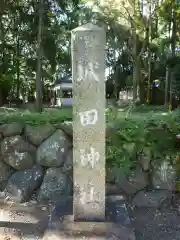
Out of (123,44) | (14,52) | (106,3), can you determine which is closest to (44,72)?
(14,52)

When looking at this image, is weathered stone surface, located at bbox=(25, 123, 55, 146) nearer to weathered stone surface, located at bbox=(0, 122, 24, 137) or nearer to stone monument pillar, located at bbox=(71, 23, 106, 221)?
weathered stone surface, located at bbox=(0, 122, 24, 137)

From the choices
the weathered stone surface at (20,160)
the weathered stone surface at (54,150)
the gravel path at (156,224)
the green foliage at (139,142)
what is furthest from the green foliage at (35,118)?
the gravel path at (156,224)

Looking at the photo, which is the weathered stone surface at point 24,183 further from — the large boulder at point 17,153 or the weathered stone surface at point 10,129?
the weathered stone surface at point 10,129

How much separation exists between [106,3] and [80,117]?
1341 cm

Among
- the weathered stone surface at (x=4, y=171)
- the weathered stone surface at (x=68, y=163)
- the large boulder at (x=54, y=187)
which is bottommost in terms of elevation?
the large boulder at (x=54, y=187)

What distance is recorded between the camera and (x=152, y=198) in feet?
13.6

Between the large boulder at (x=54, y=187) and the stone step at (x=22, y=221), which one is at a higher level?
the large boulder at (x=54, y=187)

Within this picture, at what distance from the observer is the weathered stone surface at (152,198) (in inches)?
162

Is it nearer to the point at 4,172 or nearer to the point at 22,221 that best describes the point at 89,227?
the point at 22,221

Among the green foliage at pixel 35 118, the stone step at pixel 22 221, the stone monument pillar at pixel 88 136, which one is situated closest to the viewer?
the stone monument pillar at pixel 88 136

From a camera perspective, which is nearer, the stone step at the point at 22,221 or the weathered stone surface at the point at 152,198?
the stone step at the point at 22,221

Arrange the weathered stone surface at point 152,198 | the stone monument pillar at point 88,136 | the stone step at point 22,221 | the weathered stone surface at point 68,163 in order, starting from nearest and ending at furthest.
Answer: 1. the stone monument pillar at point 88,136
2. the stone step at point 22,221
3. the weathered stone surface at point 152,198
4. the weathered stone surface at point 68,163

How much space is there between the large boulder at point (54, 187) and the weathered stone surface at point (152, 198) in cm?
99

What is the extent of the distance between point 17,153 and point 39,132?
45 centimetres
